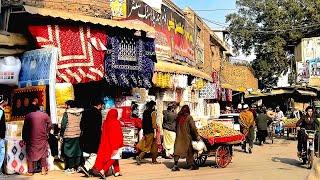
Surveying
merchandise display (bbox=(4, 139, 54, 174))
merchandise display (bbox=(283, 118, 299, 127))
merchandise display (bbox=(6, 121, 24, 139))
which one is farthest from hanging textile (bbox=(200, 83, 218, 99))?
merchandise display (bbox=(4, 139, 54, 174))

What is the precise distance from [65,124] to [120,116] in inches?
137

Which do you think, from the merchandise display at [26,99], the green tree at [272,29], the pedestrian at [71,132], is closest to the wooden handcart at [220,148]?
the pedestrian at [71,132]

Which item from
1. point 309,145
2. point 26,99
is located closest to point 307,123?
point 309,145

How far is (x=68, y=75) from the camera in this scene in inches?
469

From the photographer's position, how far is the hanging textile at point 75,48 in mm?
11539

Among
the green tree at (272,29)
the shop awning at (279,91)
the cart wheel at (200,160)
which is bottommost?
the cart wheel at (200,160)

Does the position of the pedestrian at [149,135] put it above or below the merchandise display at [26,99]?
below

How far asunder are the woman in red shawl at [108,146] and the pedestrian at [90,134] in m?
0.14

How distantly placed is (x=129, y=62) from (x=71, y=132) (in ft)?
11.4

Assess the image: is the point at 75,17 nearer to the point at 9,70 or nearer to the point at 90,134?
the point at 9,70

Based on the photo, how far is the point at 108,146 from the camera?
10.4 meters

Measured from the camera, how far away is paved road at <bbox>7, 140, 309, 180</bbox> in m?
10.7

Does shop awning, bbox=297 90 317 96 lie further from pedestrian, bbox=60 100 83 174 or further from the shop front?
pedestrian, bbox=60 100 83 174

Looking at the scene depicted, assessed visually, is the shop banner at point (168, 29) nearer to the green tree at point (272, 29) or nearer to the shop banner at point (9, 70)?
the shop banner at point (9, 70)
